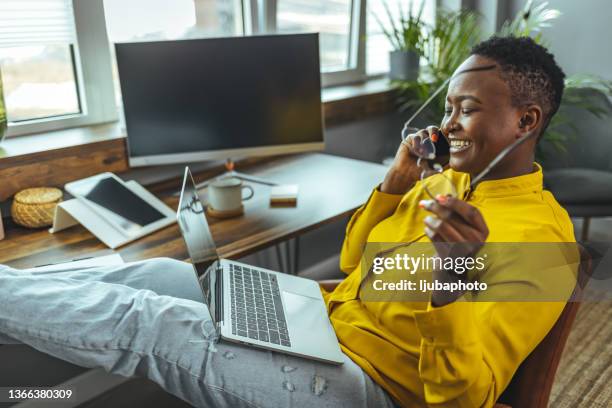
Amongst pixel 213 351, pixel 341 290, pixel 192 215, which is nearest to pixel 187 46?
pixel 192 215

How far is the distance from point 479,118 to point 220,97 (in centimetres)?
96

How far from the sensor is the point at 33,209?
58.7 inches

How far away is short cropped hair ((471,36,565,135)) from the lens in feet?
3.14

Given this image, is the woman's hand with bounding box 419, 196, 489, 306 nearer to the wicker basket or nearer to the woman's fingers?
the woman's fingers

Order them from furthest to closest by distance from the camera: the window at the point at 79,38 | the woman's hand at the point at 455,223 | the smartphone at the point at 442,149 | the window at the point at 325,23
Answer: the window at the point at 325,23, the window at the point at 79,38, the smartphone at the point at 442,149, the woman's hand at the point at 455,223

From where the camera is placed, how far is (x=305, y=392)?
95 cm

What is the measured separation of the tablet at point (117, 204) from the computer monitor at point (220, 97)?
0.13 meters

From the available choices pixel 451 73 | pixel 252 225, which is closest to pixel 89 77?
pixel 252 225

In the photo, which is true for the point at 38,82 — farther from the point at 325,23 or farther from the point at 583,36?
the point at 583,36

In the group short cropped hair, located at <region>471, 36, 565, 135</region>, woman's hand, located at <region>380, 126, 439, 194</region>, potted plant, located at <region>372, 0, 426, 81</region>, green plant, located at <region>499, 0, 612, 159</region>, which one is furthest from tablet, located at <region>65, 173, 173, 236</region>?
green plant, located at <region>499, 0, 612, 159</region>

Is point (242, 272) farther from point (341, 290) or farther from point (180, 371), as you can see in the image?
point (180, 371)

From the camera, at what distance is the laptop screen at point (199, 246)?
1.03 metres

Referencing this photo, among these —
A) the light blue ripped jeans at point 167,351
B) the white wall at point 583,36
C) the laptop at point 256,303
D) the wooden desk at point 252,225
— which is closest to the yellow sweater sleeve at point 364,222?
the laptop at point 256,303

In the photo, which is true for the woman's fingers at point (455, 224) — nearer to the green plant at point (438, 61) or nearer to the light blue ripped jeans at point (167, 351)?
the light blue ripped jeans at point (167, 351)
